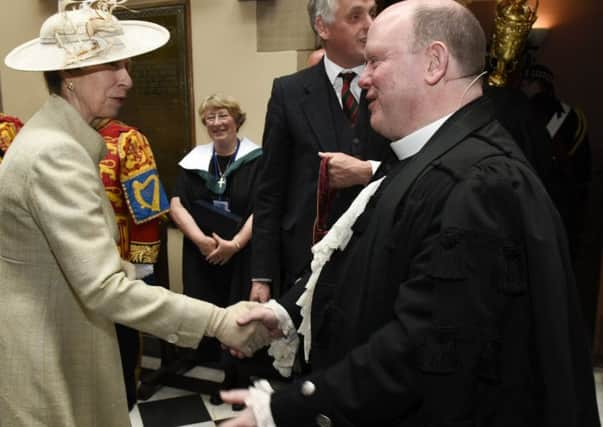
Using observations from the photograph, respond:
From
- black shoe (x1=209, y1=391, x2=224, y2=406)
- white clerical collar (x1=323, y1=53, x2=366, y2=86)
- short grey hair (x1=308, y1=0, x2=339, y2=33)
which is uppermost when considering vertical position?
short grey hair (x1=308, y1=0, x2=339, y2=33)

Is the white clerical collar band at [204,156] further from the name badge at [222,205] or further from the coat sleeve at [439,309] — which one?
the coat sleeve at [439,309]

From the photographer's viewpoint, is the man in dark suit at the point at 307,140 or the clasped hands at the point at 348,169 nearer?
the clasped hands at the point at 348,169

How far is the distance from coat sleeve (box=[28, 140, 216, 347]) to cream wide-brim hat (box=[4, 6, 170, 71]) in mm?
289

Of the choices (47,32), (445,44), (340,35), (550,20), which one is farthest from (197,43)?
(550,20)

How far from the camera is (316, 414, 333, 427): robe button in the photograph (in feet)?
3.68

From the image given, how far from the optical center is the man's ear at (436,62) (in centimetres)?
118

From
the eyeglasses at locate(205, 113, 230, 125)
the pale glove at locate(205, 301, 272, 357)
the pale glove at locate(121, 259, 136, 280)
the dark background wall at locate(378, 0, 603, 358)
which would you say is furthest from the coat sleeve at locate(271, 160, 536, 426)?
the dark background wall at locate(378, 0, 603, 358)

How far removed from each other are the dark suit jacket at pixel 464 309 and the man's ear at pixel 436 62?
0.30 ft

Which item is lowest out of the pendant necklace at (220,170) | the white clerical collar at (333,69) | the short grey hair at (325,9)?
the pendant necklace at (220,170)

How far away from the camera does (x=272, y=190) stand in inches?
88.7

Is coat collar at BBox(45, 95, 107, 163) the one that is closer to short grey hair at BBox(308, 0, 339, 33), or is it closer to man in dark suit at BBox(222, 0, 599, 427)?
man in dark suit at BBox(222, 0, 599, 427)

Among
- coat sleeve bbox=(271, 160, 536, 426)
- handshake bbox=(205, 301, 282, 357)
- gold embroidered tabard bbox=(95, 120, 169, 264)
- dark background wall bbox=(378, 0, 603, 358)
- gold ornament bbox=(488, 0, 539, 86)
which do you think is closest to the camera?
coat sleeve bbox=(271, 160, 536, 426)

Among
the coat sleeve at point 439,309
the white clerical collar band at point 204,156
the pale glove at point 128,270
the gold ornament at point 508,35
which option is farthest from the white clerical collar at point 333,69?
the gold ornament at point 508,35

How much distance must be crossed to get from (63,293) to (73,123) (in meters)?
0.45
